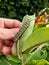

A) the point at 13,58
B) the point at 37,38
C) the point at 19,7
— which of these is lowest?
the point at 19,7

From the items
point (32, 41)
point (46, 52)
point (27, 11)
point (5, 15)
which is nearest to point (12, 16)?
point (5, 15)

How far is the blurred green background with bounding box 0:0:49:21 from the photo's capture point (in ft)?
16.4

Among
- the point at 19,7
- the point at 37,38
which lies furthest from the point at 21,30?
the point at 19,7

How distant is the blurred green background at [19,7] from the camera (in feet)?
16.4

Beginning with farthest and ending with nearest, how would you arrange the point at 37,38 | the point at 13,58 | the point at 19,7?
the point at 19,7, the point at 13,58, the point at 37,38

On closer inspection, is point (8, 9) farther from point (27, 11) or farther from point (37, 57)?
point (37, 57)

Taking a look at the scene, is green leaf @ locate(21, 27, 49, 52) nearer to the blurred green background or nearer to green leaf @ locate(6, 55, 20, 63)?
green leaf @ locate(6, 55, 20, 63)

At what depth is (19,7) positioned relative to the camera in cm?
530

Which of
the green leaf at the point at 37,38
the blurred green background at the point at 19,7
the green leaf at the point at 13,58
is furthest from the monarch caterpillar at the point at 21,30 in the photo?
the blurred green background at the point at 19,7

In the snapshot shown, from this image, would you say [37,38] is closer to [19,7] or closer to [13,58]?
[13,58]

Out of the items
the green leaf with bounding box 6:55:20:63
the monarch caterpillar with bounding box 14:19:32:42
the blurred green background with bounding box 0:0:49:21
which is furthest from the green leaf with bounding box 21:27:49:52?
the blurred green background with bounding box 0:0:49:21

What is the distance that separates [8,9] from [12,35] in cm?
411

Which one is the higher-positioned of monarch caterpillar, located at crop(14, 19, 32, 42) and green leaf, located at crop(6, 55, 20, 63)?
monarch caterpillar, located at crop(14, 19, 32, 42)

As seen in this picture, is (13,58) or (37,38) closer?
(37,38)
